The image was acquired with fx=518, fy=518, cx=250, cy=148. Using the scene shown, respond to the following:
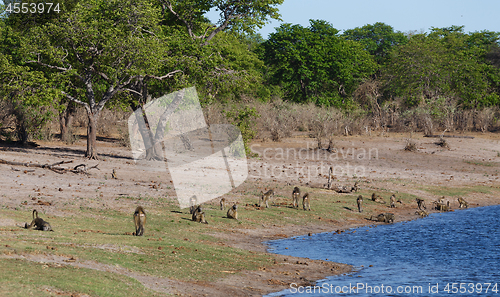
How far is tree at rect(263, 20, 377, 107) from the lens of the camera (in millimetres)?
65062

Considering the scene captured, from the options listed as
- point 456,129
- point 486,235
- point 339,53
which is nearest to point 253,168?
point 486,235

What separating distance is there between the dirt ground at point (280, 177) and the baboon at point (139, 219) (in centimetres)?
285

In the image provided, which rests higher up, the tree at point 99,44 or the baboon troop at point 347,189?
the tree at point 99,44

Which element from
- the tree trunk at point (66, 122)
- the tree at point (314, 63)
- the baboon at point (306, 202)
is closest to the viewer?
the baboon at point (306, 202)

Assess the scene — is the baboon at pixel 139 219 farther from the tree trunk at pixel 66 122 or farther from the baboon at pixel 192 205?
the tree trunk at pixel 66 122

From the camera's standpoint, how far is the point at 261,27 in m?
30.0

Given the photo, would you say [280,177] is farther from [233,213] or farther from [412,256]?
[412,256]

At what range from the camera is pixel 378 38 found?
Result: 79.4 meters

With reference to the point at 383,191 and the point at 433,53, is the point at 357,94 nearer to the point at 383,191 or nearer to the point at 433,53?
the point at 433,53

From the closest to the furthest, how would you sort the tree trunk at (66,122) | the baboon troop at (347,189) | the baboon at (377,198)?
the baboon at (377,198) → the baboon troop at (347,189) → the tree trunk at (66,122)

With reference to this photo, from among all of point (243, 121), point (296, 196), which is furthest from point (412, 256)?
point (243, 121)

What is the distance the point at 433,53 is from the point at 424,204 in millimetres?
42442

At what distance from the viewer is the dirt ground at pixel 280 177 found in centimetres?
1262

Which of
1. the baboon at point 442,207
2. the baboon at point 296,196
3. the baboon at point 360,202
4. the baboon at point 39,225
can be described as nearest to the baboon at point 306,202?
the baboon at point 296,196
